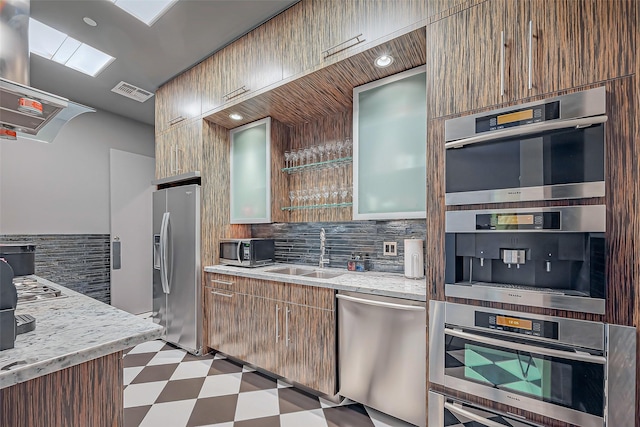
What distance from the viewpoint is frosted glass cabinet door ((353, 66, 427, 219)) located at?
1.88m

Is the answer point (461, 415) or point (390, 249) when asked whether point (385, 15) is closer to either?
point (390, 249)

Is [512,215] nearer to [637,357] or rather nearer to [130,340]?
[637,357]

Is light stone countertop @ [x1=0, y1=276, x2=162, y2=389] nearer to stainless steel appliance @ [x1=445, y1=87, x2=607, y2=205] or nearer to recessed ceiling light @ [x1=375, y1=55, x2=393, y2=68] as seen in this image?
stainless steel appliance @ [x1=445, y1=87, x2=607, y2=205]

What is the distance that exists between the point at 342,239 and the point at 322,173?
2.16 feet

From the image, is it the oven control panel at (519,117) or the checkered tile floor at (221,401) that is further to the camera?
the checkered tile floor at (221,401)

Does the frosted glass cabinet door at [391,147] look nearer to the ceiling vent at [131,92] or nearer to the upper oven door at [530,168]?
the upper oven door at [530,168]

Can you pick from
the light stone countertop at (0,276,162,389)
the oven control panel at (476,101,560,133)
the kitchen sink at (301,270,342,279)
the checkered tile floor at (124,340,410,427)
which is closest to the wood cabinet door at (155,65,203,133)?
the kitchen sink at (301,270,342,279)

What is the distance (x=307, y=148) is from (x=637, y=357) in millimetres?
2438

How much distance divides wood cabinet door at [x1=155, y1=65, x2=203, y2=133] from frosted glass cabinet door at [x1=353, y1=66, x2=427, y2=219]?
1.65m

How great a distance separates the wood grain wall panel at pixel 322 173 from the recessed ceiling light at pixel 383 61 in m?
0.68

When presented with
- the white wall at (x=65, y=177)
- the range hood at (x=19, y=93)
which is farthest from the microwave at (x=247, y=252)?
the white wall at (x=65, y=177)

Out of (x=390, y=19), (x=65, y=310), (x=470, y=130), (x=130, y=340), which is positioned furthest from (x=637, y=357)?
(x=65, y=310)

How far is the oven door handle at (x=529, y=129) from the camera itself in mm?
1139

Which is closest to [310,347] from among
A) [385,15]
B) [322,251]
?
[322,251]
